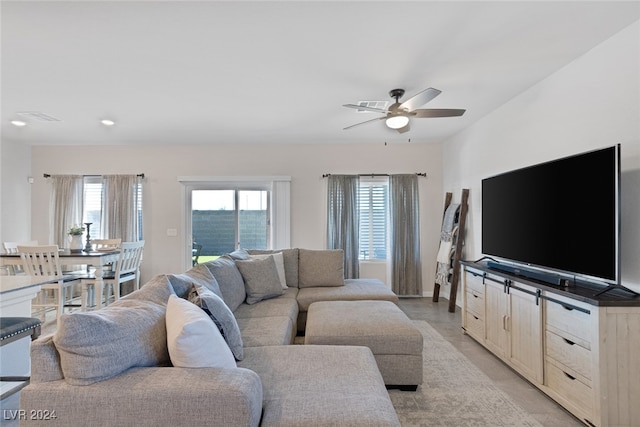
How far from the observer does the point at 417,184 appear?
5348mm

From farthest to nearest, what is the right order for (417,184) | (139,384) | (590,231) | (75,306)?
(417,184)
(75,306)
(590,231)
(139,384)

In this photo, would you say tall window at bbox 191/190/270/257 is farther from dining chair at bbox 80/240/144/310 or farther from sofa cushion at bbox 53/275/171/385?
sofa cushion at bbox 53/275/171/385

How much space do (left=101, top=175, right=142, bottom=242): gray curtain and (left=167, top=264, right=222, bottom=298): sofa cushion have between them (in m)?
3.34

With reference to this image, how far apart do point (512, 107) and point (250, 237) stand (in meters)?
4.11

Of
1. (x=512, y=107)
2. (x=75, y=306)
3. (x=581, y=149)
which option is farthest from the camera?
(x=75, y=306)

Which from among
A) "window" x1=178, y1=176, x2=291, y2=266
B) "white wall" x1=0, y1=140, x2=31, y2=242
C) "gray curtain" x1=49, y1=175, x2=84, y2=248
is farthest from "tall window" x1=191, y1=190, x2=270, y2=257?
"white wall" x1=0, y1=140, x2=31, y2=242

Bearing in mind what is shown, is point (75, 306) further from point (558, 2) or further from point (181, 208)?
point (558, 2)

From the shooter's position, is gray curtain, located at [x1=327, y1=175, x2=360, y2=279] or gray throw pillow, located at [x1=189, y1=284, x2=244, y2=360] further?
gray curtain, located at [x1=327, y1=175, x2=360, y2=279]

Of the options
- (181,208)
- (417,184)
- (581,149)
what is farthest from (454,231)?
(181,208)

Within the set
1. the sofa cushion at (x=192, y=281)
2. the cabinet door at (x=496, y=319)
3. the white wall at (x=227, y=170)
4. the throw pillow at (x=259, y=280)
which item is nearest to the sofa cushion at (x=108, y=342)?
the sofa cushion at (x=192, y=281)

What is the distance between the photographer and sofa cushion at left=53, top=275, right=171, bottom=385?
1198 mm

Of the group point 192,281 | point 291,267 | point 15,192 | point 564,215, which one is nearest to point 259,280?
point 291,267

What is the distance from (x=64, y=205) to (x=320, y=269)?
442cm

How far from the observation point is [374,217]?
17.8ft
